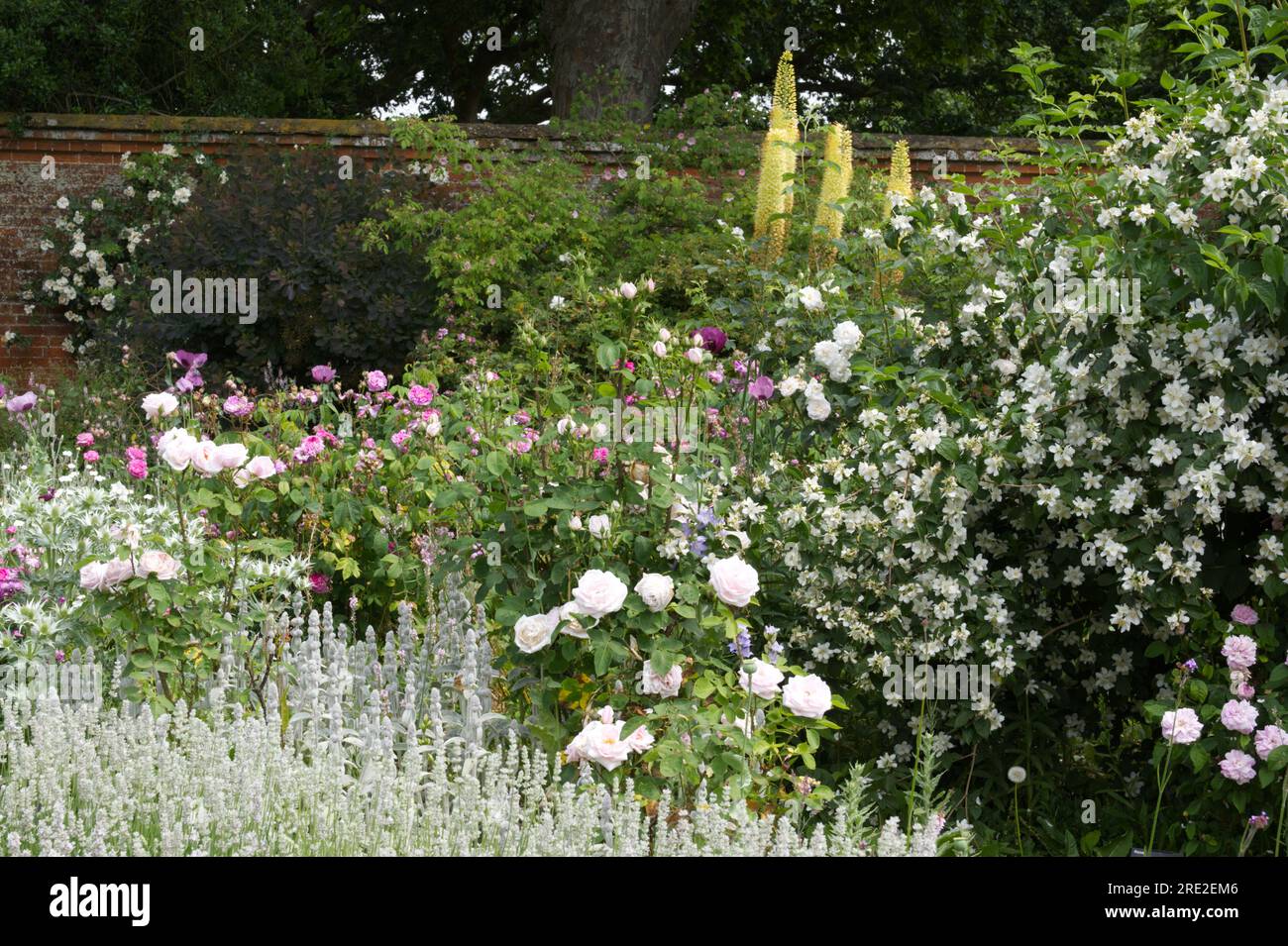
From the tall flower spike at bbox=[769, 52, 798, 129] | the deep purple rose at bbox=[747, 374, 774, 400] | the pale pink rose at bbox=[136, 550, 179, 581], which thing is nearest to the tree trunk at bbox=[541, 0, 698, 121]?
the tall flower spike at bbox=[769, 52, 798, 129]

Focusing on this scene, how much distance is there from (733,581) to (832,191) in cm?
293

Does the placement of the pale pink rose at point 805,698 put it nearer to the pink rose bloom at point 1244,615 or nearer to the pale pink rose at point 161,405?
the pink rose bloom at point 1244,615

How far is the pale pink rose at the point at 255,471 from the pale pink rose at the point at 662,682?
1148 mm

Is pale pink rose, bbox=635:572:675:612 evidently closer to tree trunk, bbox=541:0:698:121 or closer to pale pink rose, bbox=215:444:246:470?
pale pink rose, bbox=215:444:246:470

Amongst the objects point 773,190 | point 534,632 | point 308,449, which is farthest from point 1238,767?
point 773,190

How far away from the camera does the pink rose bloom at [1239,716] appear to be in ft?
10.2

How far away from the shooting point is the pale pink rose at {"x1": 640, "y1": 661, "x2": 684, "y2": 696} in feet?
10.8

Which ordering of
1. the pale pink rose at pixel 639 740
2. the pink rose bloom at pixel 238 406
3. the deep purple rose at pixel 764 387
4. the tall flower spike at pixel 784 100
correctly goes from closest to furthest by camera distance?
1. the pale pink rose at pixel 639 740
2. the deep purple rose at pixel 764 387
3. the pink rose bloom at pixel 238 406
4. the tall flower spike at pixel 784 100

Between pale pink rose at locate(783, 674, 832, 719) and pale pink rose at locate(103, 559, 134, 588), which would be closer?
pale pink rose at locate(783, 674, 832, 719)

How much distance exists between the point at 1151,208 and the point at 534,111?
49.8 ft

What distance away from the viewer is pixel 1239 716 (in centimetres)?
310

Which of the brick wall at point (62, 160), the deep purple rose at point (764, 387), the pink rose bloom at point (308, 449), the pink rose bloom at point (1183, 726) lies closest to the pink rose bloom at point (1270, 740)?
the pink rose bloom at point (1183, 726)

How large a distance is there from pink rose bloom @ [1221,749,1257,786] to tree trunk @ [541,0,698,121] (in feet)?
30.1

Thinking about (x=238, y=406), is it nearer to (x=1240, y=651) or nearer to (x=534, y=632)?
(x=534, y=632)
